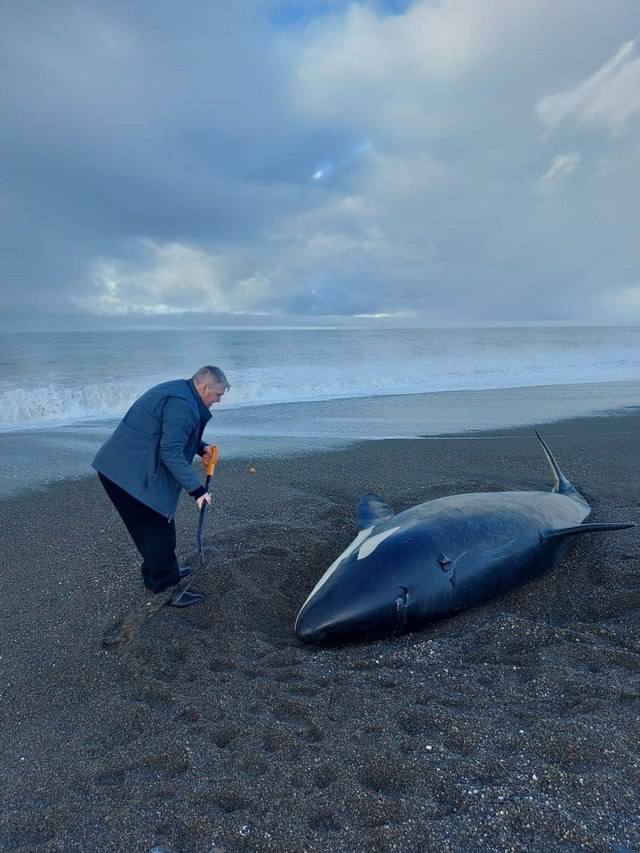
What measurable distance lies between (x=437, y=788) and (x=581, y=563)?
3209mm

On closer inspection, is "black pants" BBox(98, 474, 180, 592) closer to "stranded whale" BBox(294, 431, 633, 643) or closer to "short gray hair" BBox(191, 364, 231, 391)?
"short gray hair" BBox(191, 364, 231, 391)

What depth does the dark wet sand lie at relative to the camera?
2.22 metres

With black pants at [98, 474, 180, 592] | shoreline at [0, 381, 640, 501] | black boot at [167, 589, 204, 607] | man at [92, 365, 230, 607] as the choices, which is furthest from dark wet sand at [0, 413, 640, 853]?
shoreline at [0, 381, 640, 501]

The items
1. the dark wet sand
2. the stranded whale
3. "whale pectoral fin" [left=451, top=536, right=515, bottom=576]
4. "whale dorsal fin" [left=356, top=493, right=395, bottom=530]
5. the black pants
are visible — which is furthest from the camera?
"whale dorsal fin" [left=356, top=493, right=395, bottom=530]

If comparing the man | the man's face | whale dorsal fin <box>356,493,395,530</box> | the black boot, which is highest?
the man's face

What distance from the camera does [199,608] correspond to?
4.29 meters

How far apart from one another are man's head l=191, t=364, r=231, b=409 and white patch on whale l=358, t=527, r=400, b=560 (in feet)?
5.27

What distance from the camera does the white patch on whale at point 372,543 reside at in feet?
13.2

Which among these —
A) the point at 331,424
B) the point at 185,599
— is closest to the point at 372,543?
the point at 185,599

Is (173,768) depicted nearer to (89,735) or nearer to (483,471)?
(89,735)

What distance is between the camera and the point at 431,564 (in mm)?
3967

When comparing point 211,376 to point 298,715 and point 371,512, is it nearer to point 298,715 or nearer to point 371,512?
point 371,512

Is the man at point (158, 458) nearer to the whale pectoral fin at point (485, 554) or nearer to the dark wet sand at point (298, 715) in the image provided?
the dark wet sand at point (298, 715)

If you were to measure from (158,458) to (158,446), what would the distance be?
3.8 inches
